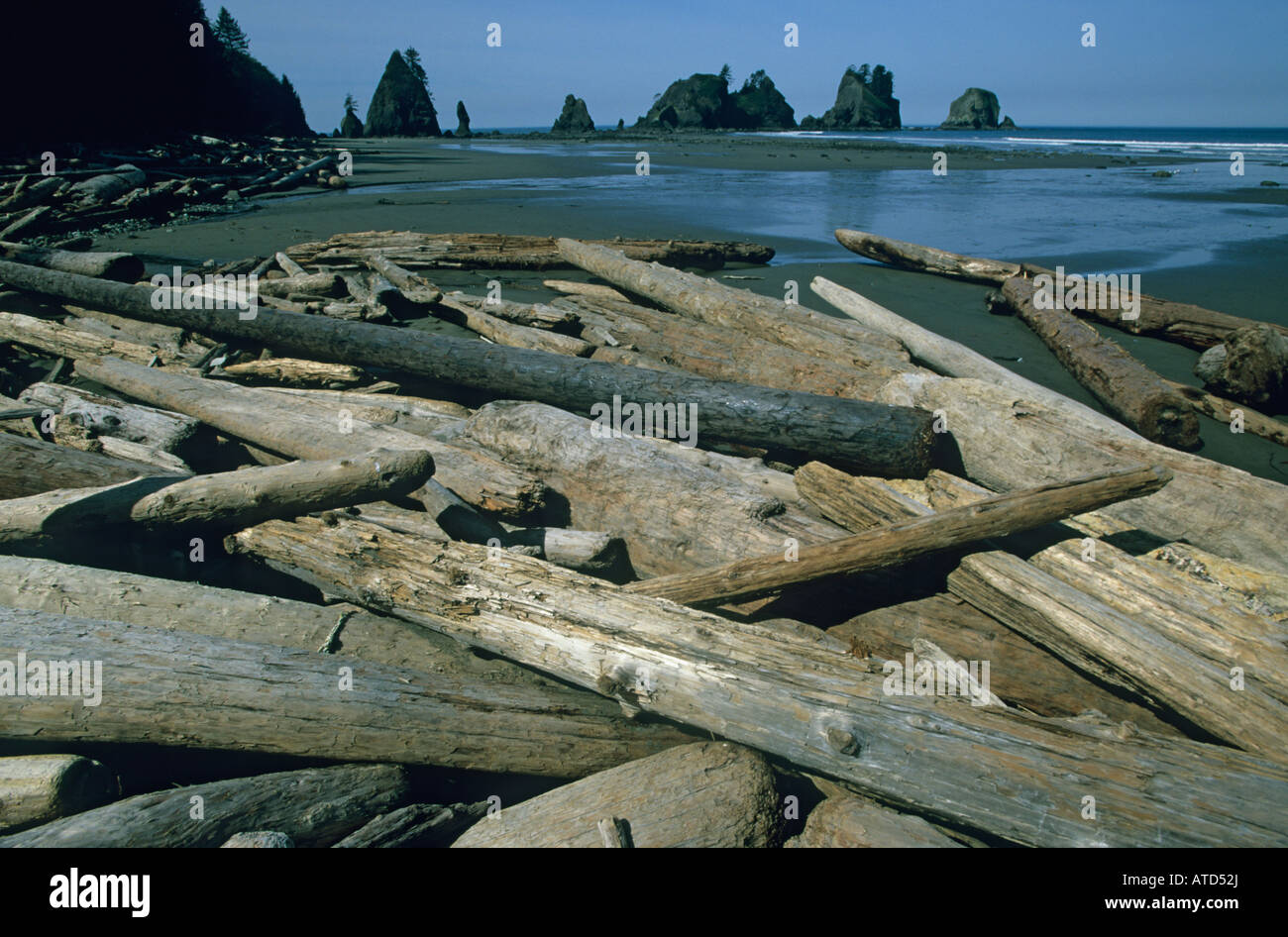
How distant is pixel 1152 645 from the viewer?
8.58ft

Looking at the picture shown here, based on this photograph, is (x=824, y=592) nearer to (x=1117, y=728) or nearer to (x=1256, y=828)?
(x=1117, y=728)

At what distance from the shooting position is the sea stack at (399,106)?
336ft

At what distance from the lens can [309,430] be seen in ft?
14.4

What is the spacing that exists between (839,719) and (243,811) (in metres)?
2.03

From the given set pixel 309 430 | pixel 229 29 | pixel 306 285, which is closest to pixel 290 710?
pixel 309 430

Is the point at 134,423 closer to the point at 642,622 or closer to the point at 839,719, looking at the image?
the point at 642,622

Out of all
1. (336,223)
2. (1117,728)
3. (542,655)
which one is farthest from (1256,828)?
(336,223)

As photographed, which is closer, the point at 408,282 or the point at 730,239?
the point at 408,282

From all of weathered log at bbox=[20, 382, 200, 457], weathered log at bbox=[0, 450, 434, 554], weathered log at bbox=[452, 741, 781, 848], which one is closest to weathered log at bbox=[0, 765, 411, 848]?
weathered log at bbox=[452, 741, 781, 848]

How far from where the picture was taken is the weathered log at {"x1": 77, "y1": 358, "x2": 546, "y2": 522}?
12.1ft

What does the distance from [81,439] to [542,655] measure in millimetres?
3733

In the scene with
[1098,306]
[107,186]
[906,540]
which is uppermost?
[107,186]

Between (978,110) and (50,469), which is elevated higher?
(978,110)

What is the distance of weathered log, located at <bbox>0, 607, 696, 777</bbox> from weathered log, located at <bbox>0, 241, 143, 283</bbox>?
7.12 metres
